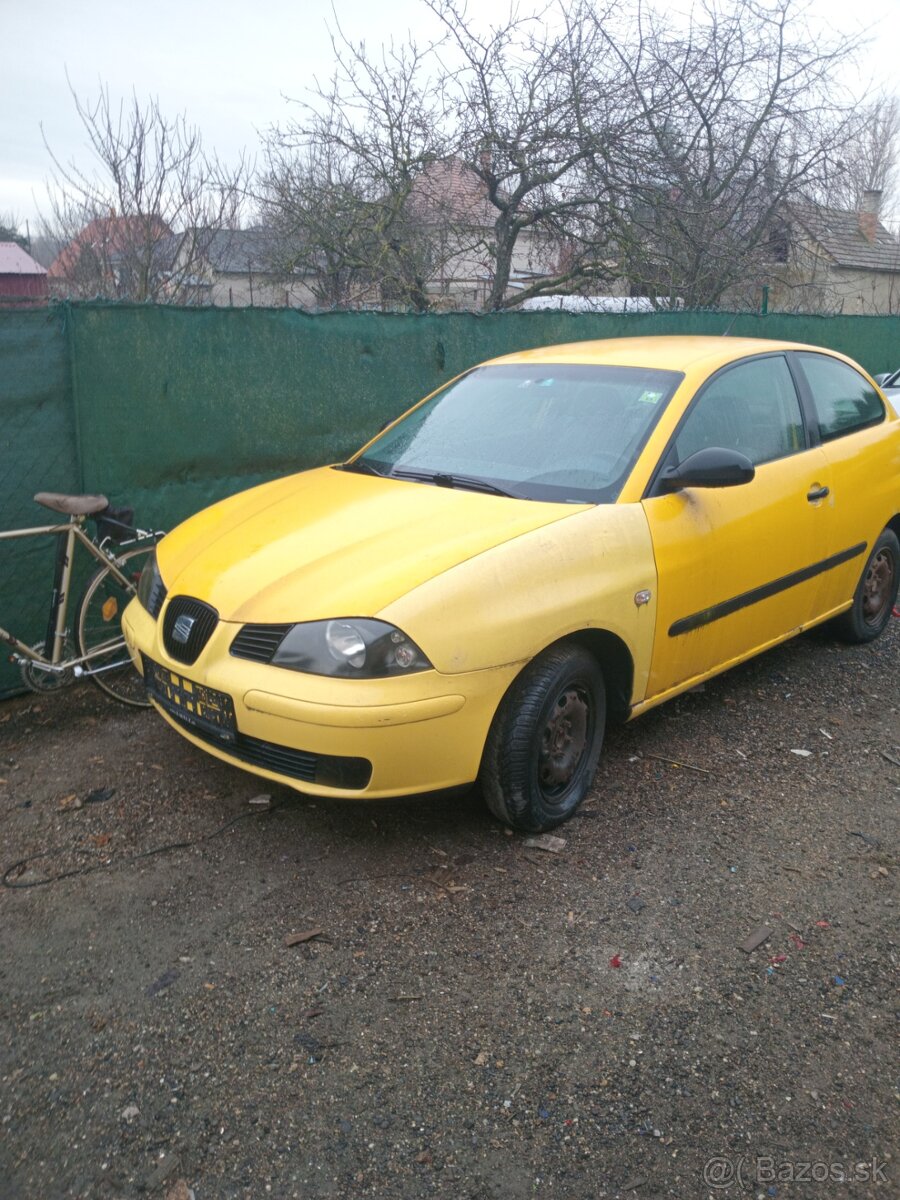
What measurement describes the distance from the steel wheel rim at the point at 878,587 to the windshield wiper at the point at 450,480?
8.63 feet

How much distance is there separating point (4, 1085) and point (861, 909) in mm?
2541

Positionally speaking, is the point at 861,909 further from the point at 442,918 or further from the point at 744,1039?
the point at 442,918

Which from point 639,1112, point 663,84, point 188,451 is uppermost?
point 663,84

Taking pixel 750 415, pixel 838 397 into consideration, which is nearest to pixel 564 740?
pixel 750 415

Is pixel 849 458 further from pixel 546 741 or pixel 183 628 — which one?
pixel 183 628

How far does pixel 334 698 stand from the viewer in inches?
120

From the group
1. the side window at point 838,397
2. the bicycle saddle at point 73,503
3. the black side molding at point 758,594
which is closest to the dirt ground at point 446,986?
the black side molding at point 758,594

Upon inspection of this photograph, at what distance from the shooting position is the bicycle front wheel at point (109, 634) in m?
4.64

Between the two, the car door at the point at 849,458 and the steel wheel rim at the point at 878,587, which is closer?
the car door at the point at 849,458

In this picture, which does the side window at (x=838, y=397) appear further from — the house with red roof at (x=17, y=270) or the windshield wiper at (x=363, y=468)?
the house with red roof at (x=17, y=270)

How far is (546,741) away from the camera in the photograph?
3.53 metres

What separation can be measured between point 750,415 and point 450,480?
1451 millimetres

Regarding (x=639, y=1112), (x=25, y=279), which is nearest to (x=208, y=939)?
(x=639, y=1112)

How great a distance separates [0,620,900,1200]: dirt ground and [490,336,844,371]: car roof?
5.52 feet
